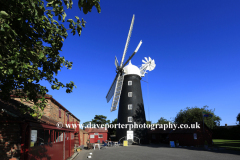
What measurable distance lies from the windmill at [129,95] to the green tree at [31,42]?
2579cm

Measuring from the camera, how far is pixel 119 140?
3297 centimetres

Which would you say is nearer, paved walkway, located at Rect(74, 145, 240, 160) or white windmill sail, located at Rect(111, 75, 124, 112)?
paved walkway, located at Rect(74, 145, 240, 160)

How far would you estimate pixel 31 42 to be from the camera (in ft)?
21.4

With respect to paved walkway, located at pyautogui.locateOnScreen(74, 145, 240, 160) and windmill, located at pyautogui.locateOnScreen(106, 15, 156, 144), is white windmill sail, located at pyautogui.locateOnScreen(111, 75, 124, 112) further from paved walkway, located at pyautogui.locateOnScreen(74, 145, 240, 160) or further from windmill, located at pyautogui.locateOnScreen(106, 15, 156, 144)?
paved walkway, located at pyautogui.locateOnScreen(74, 145, 240, 160)

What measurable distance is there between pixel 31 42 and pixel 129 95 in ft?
95.4

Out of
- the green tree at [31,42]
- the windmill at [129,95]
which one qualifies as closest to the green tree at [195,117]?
the windmill at [129,95]

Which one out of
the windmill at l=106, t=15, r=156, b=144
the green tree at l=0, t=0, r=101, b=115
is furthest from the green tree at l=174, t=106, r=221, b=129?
the green tree at l=0, t=0, r=101, b=115

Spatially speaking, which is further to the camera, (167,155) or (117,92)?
(117,92)

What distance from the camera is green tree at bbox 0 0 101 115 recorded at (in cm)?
469

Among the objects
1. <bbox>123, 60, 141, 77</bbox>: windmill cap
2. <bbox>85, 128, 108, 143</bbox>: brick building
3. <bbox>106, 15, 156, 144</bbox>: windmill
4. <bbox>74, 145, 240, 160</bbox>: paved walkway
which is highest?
<bbox>123, 60, 141, 77</bbox>: windmill cap

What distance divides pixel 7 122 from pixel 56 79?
269cm

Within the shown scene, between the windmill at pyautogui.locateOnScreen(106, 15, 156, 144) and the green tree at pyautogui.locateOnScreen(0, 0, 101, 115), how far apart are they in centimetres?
2579

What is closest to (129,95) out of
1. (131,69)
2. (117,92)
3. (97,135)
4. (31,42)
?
(117,92)

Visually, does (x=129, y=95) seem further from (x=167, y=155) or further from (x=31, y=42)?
(x=31, y=42)
